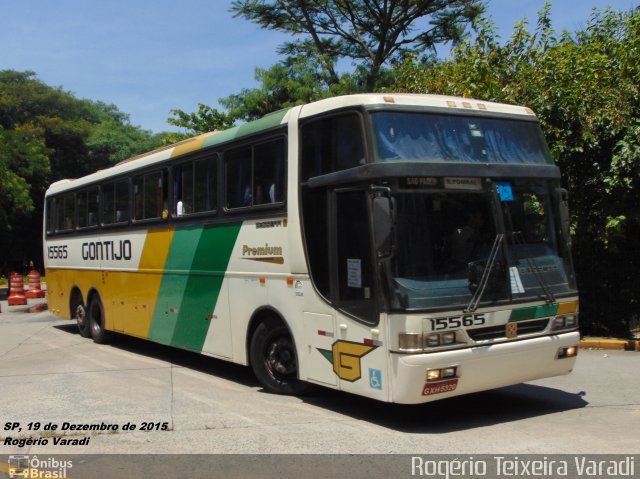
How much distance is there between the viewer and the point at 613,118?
11.2 m

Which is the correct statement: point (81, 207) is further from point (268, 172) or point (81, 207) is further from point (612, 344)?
point (612, 344)

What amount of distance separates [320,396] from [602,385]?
11.9ft

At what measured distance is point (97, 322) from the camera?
13.6 m

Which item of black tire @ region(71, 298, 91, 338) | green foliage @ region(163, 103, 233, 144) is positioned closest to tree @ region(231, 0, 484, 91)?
green foliage @ region(163, 103, 233, 144)

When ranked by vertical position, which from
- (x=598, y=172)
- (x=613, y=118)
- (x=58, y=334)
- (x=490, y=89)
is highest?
(x=490, y=89)

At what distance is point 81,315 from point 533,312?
10.3m

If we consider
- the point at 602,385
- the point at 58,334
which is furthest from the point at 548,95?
the point at 58,334

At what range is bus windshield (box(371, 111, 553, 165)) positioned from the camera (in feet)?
21.4

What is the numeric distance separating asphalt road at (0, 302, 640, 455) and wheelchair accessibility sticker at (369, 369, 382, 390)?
0.48 meters

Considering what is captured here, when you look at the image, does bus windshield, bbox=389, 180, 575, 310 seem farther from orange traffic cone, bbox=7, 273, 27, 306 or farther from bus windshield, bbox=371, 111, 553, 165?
orange traffic cone, bbox=7, 273, 27, 306

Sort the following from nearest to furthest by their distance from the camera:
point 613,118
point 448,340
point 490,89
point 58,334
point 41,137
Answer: point 448,340, point 613,118, point 490,89, point 58,334, point 41,137

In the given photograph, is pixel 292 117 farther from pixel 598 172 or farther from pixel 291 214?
pixel 598 172

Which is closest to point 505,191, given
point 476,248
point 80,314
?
point 476,248

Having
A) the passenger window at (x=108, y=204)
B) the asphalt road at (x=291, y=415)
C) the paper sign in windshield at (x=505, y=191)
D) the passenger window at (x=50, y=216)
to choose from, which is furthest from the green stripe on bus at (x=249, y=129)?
the passenger window at (x=50, y=216)
